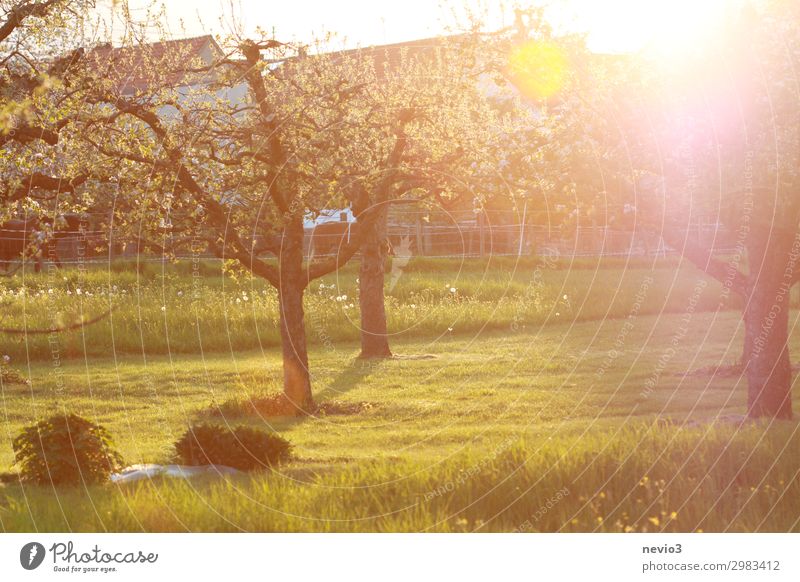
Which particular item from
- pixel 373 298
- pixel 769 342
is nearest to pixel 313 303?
pixel 373 298

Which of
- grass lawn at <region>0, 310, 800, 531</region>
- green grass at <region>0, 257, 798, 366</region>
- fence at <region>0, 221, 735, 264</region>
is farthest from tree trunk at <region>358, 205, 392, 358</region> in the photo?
fence at <region>0, 221, 735, 264</region>

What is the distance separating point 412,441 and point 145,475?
6.06 meters

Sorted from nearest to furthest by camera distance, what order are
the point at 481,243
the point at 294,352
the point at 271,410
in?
the point at 294,352 < the point at 271,410 < the point at 481,243

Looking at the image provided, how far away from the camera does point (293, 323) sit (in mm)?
22047

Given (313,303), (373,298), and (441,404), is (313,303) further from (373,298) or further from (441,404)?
(441,404)

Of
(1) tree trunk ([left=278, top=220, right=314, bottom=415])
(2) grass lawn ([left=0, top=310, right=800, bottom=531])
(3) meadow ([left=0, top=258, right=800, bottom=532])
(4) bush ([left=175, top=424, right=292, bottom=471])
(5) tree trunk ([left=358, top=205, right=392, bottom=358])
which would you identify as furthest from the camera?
(5) tree trunk ([left=358, top=205, right=392, bottom=358])

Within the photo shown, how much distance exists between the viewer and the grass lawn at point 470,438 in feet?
37.6

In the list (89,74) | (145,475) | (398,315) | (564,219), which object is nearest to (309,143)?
(89,74)

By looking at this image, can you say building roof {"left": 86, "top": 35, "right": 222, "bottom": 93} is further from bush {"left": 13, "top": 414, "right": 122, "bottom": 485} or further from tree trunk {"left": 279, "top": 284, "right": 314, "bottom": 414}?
bush {"left": 13, "top": 414, "right": 122, "bottom": 485}

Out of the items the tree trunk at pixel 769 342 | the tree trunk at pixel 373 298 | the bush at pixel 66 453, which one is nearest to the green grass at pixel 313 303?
the tree trunk at pixel 373 298

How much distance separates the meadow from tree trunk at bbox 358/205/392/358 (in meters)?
0.73

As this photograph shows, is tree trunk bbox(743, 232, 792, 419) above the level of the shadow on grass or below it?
above

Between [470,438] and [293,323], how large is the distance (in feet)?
16.9

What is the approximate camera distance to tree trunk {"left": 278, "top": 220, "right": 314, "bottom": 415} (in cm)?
2177
